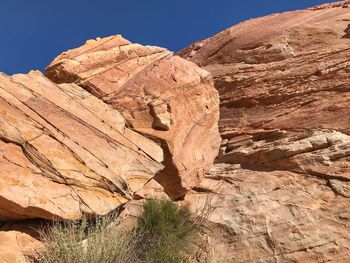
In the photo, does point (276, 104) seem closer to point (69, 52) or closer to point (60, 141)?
point (69, 52)

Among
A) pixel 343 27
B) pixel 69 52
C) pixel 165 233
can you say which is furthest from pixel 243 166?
pixel 343 27

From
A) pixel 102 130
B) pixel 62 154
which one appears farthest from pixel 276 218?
pixel 62 154

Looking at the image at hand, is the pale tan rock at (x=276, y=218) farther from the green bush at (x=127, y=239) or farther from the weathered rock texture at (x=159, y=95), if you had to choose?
the weathered rock texture at (x=159, y=95)

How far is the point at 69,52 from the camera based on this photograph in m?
10.2

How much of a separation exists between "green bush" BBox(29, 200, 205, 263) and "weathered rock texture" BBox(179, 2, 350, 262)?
3.63 feet

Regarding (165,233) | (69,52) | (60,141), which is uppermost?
(69,52)

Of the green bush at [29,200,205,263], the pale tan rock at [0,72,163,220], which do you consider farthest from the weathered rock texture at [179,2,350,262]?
the pale tan rock at [0,72,163,220]

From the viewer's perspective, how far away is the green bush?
602 cm

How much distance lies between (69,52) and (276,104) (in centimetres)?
682

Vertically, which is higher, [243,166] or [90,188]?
[90,188]

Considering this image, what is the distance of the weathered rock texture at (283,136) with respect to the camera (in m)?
9.15

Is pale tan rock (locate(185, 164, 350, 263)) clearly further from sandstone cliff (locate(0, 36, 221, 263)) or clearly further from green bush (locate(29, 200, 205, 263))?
sandstone cliff (locate(0, 36, 221, 263))

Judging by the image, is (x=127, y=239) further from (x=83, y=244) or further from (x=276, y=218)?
(x=276, y=218)

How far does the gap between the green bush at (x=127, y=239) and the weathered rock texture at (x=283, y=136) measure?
111cm
